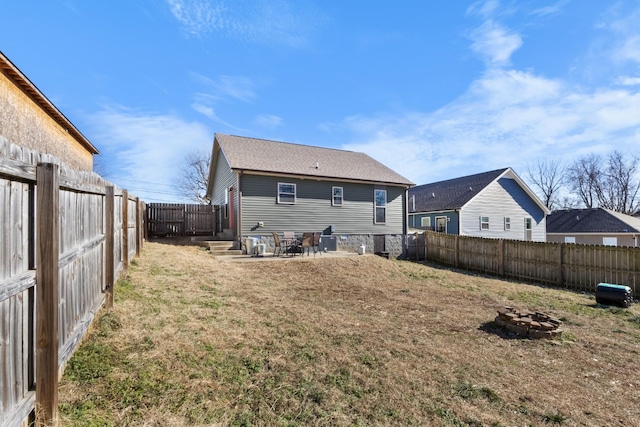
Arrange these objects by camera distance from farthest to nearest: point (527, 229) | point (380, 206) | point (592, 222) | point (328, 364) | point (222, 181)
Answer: point (592, 222) < point (527, 229) < point (380, 206) < point (222, 181) < point (328, 364)

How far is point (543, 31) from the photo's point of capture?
1065 cm

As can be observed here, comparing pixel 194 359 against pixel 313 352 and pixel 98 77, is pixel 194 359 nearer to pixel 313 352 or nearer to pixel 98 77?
pixel 313 352

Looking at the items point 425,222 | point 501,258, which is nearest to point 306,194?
point 501,258

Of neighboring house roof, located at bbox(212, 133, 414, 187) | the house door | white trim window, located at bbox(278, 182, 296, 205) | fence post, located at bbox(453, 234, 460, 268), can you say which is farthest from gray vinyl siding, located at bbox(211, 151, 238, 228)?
the house door

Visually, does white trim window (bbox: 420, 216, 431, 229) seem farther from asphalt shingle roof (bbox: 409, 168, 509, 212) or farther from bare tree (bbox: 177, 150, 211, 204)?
bare tree (bbox: 177, 150, 211, 204)

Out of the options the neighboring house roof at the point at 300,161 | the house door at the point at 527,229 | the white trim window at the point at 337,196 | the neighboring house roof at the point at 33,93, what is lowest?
the house door at the point at 527,229

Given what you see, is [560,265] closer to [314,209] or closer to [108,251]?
[314,209]

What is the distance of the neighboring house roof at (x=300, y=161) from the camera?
1460 centimetres

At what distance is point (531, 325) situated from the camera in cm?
531

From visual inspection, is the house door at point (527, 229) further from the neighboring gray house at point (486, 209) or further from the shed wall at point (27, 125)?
the shed wall at point (27, 125)

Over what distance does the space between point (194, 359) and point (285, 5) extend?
9111mm

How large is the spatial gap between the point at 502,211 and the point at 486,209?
1.68 metres

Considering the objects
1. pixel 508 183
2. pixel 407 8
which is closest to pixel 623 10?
pixel 407 8

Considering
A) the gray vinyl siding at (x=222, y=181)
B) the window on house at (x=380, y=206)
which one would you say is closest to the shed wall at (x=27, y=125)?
the gray vinyl siding at (x=222, y=181)
